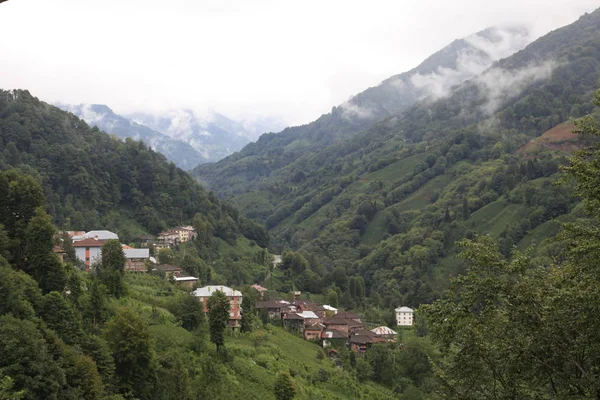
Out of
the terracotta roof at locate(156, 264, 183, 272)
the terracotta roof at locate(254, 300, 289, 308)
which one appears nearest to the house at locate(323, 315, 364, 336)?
the terracotta roof at locate(254, 300, 289, 308)

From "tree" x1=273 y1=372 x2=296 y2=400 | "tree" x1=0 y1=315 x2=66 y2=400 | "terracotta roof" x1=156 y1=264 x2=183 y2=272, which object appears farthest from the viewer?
"terracotta roof" x1=156 y1=264 x2=183 y2=272

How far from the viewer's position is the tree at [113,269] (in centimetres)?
3612

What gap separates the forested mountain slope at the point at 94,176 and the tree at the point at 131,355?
4890 centimetres

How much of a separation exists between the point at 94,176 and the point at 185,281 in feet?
115

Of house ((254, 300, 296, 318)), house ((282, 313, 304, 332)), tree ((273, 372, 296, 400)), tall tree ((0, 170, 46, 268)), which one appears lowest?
house ((282, 313, 304, 332))

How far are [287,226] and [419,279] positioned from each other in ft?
216

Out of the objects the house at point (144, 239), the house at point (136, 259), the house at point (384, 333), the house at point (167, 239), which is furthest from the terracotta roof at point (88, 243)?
the house at point (384, 333)

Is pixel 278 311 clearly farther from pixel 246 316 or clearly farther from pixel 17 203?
pixel 17 203

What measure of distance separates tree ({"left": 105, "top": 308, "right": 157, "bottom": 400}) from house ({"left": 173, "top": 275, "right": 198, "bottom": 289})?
28.0 m

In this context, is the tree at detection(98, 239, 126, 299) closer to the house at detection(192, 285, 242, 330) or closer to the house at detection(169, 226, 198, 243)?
the house at detection(192, 285, 242, 330)

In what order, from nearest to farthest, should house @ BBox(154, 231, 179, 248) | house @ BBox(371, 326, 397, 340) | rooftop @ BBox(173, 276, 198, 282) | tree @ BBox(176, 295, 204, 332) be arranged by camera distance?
tree @ BBox(176, 295, 204, 332) < rooftop @ BBox(173, 276, 198, 282) < house @ BBox(371, 326, 397, 340) < house @ BBox(154, 231, 179, 248)

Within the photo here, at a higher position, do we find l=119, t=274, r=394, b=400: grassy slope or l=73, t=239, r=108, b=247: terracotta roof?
l=73, t=239, r=108, b=247: terracotta roof

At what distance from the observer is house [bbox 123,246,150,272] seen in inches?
2234

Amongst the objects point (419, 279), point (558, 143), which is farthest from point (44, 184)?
point (558, 143)
